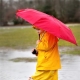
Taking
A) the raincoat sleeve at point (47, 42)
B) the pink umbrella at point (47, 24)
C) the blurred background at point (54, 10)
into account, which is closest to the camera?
the pink umbrella at point (47, 24)

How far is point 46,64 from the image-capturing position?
21.8 ft

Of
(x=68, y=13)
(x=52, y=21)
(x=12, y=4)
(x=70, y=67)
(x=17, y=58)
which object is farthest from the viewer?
(x=12, y=4)

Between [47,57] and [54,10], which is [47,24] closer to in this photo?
[47,57]

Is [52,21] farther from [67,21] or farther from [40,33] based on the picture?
[67,21]

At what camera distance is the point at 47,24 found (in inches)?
255

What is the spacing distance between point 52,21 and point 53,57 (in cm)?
66

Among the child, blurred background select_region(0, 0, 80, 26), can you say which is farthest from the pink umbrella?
blurred background select_region(0, 0, 80, 26)

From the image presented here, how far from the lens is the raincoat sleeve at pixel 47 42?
6621 millimetres

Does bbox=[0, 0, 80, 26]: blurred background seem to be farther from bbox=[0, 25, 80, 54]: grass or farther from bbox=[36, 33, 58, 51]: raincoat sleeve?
bbox=[36, 33, 58, 51]: raincoat sleeve

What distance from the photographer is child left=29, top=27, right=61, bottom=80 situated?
6640mm

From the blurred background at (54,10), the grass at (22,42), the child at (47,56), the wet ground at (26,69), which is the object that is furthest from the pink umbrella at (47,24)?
the blurred background at (54,10)

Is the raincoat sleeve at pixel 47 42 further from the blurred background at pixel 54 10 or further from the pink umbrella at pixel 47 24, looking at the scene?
the blurred background at pixel 54 10

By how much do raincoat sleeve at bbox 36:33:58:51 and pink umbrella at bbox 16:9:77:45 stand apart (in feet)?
0.88

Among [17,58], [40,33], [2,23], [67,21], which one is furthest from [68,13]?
Answer: [40,33]
